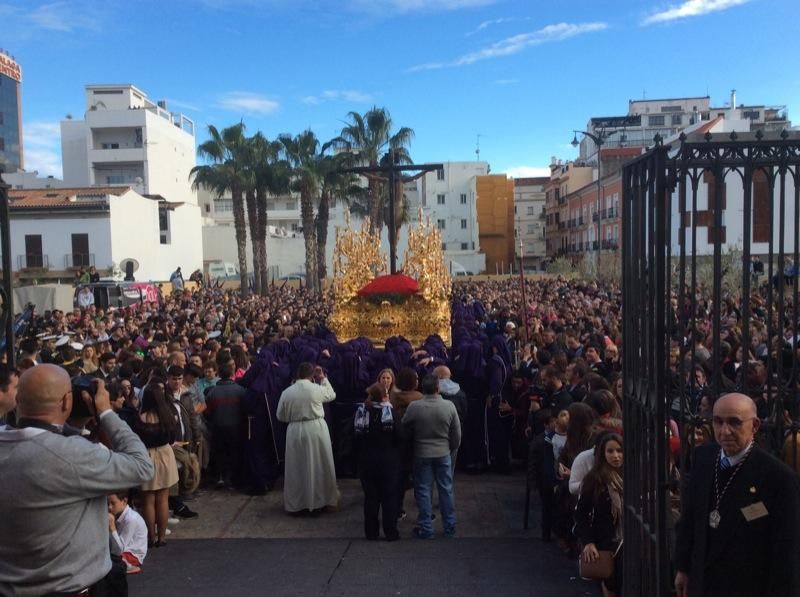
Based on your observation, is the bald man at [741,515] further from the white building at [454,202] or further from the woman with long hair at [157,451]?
the white building at [454,202]

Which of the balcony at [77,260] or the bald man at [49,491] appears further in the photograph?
the balcony at [77,260]

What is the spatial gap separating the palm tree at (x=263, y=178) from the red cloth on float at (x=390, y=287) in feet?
59.5

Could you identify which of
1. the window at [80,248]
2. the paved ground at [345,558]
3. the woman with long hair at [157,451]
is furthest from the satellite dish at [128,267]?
the woman with long hair at [157,451]

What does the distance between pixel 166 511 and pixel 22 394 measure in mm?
4117

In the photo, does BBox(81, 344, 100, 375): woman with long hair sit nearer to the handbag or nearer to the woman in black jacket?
the woman in black jacket

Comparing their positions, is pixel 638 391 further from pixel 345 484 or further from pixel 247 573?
pixel 345 484

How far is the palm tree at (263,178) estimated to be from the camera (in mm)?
33562

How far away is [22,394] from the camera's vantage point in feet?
9.80

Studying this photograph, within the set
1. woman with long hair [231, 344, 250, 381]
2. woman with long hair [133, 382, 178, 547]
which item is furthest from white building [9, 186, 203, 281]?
woman with long hair [133, 382, 178, 547]

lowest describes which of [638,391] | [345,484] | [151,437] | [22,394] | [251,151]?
[345,484]

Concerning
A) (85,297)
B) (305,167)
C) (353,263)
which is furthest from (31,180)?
(353,263)

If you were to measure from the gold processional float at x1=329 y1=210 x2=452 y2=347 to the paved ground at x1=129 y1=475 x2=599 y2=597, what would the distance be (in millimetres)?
7762

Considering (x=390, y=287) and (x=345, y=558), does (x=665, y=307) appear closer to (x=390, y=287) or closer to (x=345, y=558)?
(x=345, y=558)

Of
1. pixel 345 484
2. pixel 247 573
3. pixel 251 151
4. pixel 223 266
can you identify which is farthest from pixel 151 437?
pixel 223 266
